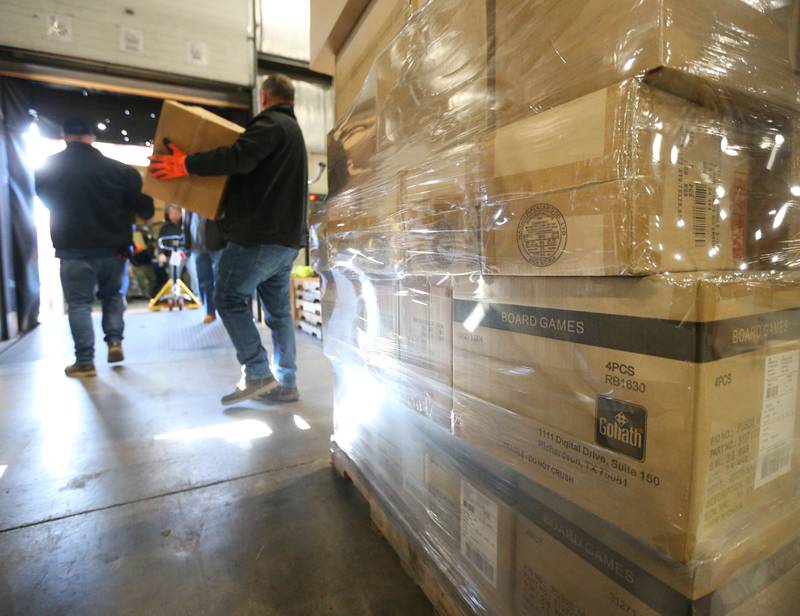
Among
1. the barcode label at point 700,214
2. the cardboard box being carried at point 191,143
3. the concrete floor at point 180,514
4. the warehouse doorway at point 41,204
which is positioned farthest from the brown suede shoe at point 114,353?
the barcode label at point 700,214

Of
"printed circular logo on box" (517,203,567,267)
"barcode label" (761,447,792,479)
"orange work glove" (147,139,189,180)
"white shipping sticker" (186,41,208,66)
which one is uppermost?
"white shipping sticker" (186,41,208,66)

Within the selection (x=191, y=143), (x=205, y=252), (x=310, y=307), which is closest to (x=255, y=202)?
(x=191, y=143)

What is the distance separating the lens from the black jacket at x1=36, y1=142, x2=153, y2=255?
103 inches

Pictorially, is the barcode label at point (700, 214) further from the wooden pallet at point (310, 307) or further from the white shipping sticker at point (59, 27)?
the white shipping sticker at point (59, 27)

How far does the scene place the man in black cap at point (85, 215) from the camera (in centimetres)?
261

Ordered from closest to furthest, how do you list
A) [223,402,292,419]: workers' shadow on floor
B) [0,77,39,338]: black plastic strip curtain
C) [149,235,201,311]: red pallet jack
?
[223,402,292,419]: workers' shadow on floor
[0,77,39,338]: black plastic strip curtain
[149,235,201,311]: red pallet jack

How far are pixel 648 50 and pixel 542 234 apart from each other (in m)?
0.23

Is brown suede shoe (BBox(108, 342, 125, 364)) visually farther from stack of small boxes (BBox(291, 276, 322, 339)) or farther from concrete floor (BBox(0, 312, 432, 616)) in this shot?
stack of small boxes (BBox(291, 276, 322, 339))

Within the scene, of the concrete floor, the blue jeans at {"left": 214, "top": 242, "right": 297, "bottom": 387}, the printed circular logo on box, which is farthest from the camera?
the blue jeans at {"left": 214, "top": 242, "right": 297, "bottom": 387}

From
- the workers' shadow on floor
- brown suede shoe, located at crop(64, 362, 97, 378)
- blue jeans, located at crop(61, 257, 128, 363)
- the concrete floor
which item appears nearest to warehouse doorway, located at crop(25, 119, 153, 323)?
blue jeans, located at crop(61, 257, 128, 363)

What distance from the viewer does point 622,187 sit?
19.9 inches

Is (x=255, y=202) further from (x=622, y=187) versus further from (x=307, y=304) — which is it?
(x=307, y=304)

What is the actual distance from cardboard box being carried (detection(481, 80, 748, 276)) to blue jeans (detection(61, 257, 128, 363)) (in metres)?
2.91

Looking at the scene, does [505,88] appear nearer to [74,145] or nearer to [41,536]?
[41,536]
